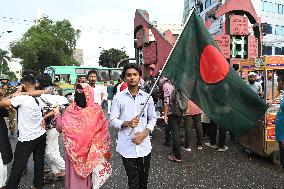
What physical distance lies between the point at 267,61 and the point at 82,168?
13.2 ft

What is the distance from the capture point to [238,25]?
11.9 meters

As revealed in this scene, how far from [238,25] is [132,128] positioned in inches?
371

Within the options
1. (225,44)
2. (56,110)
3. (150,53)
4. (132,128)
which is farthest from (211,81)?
(150,53)

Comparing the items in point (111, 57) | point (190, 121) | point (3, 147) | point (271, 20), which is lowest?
point (190, 121)

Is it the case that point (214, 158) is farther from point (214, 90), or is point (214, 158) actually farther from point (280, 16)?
point (280, 16)

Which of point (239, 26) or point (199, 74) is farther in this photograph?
point (239, 26)

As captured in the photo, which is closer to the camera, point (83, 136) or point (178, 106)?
point (83, 136)

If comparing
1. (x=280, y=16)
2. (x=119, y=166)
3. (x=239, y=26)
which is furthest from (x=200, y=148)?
(x=280, y=16)

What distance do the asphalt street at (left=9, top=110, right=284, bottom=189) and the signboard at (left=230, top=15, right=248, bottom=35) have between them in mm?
5696

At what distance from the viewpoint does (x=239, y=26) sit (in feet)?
39.0

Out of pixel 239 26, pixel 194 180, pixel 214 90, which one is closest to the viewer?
pixel 214 90

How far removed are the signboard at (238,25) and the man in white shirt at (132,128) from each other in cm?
898

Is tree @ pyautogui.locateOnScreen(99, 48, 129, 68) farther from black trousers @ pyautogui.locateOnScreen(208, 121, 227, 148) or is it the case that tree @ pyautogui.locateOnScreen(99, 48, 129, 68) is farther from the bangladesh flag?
the bangladesh flag

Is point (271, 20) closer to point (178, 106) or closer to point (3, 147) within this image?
point (178, 106)
